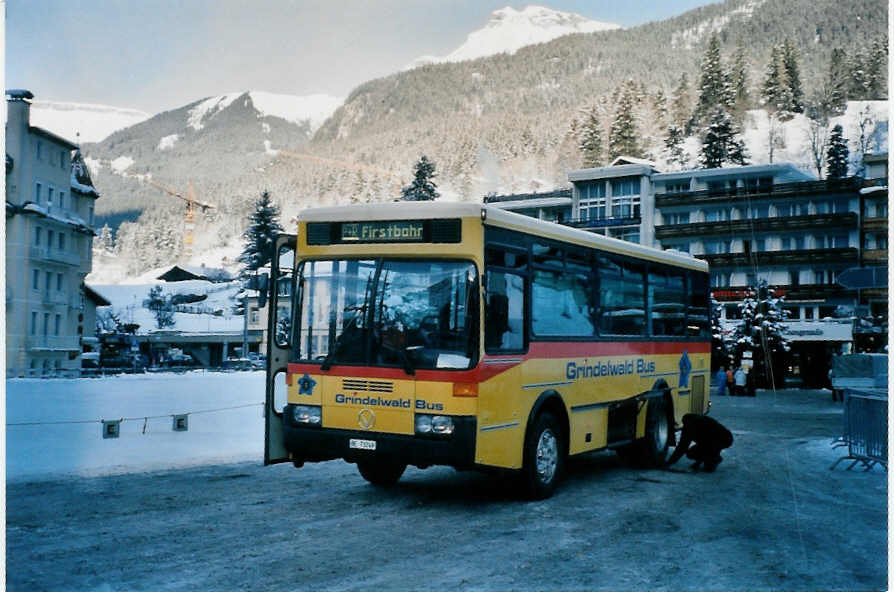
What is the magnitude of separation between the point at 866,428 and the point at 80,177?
184 ft

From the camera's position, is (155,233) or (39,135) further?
(155,233)

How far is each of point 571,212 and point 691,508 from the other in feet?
244

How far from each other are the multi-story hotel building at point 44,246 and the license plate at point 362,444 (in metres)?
38.6

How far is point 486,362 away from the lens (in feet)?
31.6

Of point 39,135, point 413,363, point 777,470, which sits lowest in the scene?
point 777,470

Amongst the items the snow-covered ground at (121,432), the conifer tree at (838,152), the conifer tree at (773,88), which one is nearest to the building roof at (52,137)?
the snow-covered ground at (121,432)

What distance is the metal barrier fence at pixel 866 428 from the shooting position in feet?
44.2

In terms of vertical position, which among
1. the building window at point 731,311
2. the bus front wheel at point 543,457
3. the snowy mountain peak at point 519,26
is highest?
the snowy mountain peak at point 519,26

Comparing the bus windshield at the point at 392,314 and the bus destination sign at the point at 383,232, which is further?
the bus destination sign at the point at 383,232

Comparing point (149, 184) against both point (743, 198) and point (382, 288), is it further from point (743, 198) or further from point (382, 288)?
point (382, 288)

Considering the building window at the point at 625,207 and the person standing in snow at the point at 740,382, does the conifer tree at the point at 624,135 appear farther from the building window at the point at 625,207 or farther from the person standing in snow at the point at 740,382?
the person standing in snow at the point at 740,382

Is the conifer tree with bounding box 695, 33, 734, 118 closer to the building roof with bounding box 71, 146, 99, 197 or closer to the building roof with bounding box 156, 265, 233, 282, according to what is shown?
the building roof with bounding box 156, 265, 233, 282

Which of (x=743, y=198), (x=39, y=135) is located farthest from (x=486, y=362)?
(x=743, y=198)

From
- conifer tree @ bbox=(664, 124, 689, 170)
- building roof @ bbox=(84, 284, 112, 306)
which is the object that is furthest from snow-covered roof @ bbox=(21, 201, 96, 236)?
conifer tree @ bbox=(664, 124, 689, 170)
